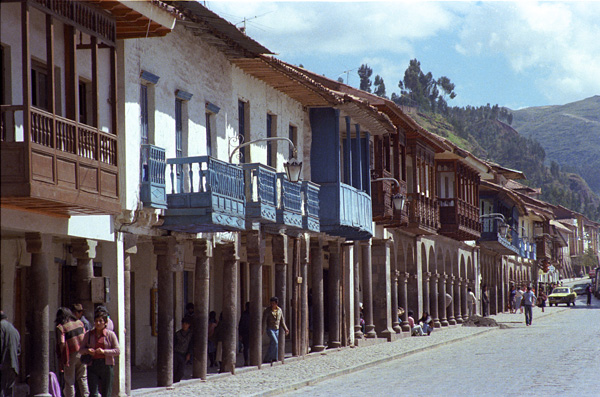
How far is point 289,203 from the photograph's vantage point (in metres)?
23.1

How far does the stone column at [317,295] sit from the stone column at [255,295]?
4.74 meters

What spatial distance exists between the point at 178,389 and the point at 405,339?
17.5 metres

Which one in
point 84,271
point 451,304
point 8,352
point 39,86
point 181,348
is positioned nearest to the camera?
point 8,352

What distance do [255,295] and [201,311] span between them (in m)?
2.96

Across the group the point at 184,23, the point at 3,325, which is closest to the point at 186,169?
the point at 184,23

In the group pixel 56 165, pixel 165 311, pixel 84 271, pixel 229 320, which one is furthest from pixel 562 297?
pixel 56 165

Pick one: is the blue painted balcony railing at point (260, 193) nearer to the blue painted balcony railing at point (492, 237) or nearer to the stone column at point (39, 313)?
the stone column at point (39, 313)

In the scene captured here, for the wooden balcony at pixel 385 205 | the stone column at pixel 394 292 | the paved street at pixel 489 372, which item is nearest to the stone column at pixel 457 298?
the stone column at pixel 394 292

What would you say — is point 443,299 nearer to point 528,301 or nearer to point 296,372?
point 528,301

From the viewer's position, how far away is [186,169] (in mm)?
19000

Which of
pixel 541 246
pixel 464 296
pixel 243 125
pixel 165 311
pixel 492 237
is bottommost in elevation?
pixel 464 296

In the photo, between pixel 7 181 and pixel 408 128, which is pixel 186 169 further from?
pixel 408 128

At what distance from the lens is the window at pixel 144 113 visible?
18.4 metres

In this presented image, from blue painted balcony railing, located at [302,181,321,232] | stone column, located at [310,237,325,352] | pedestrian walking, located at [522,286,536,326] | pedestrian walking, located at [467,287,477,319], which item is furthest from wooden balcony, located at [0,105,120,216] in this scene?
pedestrian walking, located at [467,287,477,319]
